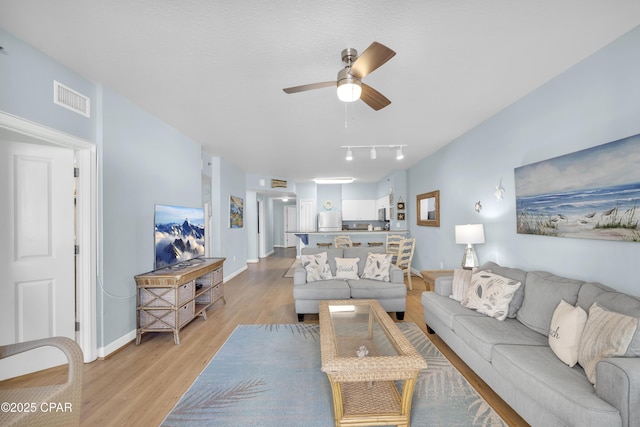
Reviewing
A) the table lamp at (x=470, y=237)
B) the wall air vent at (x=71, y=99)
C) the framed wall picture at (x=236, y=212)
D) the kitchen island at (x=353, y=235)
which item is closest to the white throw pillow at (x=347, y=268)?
the table lamp at (x=470, y=237)

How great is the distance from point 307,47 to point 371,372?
7.69 feet

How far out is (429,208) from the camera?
565cm

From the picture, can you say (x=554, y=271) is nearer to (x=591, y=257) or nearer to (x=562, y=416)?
(x=591, y=257)

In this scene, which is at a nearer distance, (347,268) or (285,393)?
(285,393)

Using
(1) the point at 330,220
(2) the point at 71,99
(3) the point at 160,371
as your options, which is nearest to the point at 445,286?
(3) the point at 160,371

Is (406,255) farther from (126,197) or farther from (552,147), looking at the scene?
(126,197)

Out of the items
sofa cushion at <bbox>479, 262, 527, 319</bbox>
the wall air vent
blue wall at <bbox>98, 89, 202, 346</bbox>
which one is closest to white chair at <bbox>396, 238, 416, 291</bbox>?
sofa cushion at <bbox>479, 262, 527, 319</bbox>

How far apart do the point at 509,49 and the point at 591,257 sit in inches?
72.1

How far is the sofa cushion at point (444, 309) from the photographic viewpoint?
2.55 m

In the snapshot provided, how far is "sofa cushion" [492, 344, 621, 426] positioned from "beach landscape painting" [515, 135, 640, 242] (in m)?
1.09

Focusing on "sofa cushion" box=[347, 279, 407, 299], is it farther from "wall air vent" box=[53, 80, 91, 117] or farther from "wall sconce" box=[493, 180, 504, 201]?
"wall air vent" box=[53, 80, 91, 117]

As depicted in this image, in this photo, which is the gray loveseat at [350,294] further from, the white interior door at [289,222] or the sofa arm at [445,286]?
the white interior door at [289,222]

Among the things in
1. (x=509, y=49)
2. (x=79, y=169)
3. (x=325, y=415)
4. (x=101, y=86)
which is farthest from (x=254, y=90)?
(x=325, y=415)

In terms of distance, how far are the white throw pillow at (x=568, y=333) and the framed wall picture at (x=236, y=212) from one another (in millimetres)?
5704
